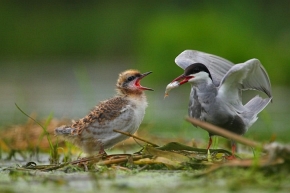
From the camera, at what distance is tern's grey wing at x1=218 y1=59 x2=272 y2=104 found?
8.06 meters

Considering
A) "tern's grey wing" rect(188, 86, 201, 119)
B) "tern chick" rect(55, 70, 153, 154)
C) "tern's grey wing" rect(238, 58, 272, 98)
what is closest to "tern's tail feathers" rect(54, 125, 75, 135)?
"tern chick" rect(55, 70, 153, 154)

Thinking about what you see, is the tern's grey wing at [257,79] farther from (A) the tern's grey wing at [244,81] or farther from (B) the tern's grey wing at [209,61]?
(B) the tern's grey wing at [209,61]

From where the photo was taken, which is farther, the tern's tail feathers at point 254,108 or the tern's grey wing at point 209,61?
the tern's grey wing at point 209,61

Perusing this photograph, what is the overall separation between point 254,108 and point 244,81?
1.70 feet

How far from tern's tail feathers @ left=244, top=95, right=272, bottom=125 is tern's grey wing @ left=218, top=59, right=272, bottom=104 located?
0.19 meters

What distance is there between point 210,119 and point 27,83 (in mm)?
14769

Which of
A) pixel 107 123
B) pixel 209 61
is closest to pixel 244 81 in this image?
pixel 209 61

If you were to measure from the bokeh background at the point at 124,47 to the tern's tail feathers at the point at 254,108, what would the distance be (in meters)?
2.60

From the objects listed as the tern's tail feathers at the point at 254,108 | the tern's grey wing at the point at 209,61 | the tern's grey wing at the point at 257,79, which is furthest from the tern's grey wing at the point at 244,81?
the tern's grey wing at the point at 209,61

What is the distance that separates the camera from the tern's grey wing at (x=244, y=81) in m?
8.06

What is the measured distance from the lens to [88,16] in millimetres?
28547

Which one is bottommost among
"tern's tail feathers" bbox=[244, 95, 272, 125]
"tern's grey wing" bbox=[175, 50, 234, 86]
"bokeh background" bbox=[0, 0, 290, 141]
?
"bokeh background" bbox=[0, 0, 290, 141]

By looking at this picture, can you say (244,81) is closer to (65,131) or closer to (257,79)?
(257,79)

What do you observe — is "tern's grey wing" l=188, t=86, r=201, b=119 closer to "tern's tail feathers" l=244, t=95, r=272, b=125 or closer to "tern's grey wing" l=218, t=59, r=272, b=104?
"tern's grey wing" l=218, t=59, r=272, b=104
